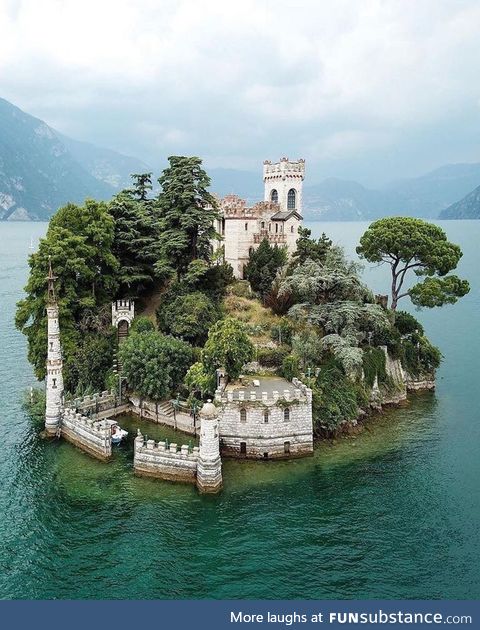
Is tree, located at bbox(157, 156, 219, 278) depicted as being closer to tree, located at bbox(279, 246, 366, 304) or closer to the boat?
tree, located at bbox(279, 246, 366, 304)

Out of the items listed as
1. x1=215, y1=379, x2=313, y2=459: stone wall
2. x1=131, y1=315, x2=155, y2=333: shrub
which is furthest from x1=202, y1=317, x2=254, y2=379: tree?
x1=131, y1=315, x2=155, y2=333: shrub

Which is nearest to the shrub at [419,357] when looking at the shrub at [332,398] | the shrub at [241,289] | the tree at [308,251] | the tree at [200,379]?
the shrub at [332,398]


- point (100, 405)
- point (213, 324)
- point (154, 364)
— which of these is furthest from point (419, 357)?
point (100, 405)

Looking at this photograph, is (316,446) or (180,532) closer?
A: (180,532)

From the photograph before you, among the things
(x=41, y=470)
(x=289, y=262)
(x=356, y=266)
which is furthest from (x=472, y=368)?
(x=41, y=470)

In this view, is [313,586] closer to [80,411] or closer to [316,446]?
[316,446]

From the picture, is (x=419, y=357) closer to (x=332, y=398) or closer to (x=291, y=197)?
(x=332, y=398)
